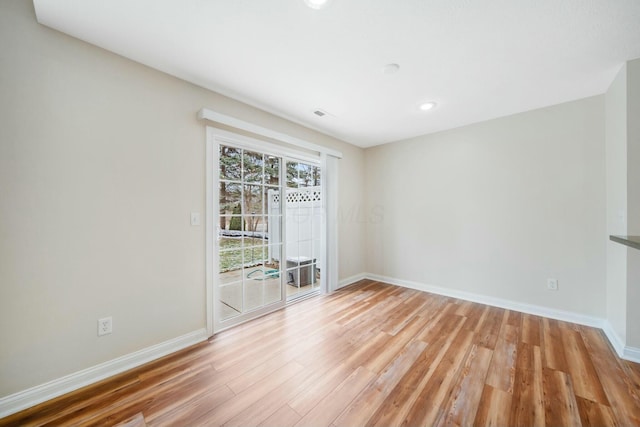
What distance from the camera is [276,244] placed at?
3.04 metres

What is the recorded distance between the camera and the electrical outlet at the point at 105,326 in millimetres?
1766

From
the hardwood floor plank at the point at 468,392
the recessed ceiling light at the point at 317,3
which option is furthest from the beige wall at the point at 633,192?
the recessed ceiling light at the point at 317,3

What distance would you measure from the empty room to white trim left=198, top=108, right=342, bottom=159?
0.09 ft

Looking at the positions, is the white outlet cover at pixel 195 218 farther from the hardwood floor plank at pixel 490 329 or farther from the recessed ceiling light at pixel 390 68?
the hardwood floor plank at pixel 490 329

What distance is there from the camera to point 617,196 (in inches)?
85.9

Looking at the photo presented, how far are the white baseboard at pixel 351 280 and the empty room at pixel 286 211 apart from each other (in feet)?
2.17

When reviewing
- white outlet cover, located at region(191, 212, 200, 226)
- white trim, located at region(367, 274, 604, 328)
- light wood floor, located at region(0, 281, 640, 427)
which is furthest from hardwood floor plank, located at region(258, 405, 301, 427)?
white trim, located at region(367, 274, 604, 328)

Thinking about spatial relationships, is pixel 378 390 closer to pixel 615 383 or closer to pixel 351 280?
pixel 615 383

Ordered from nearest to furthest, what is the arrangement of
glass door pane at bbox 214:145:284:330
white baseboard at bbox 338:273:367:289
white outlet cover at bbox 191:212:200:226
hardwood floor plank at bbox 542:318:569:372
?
hardwood floor plank at bbox 542:318:569:372, white outlet cover at bbox 191:212:200:226, glass door pane at bbox 214:145:284:330, white baseboard at bbox 338:273:367:289

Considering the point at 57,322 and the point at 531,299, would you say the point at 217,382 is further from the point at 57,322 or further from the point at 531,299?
the point at 531,299

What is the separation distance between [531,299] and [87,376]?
4.30 meters

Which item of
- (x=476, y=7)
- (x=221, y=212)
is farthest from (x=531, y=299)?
(x=221, y=212)

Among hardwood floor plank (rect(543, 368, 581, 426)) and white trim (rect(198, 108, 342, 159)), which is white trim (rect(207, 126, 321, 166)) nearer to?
white trim (rect(198, 108, 342, 159))

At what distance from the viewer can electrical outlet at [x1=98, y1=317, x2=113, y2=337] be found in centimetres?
177
